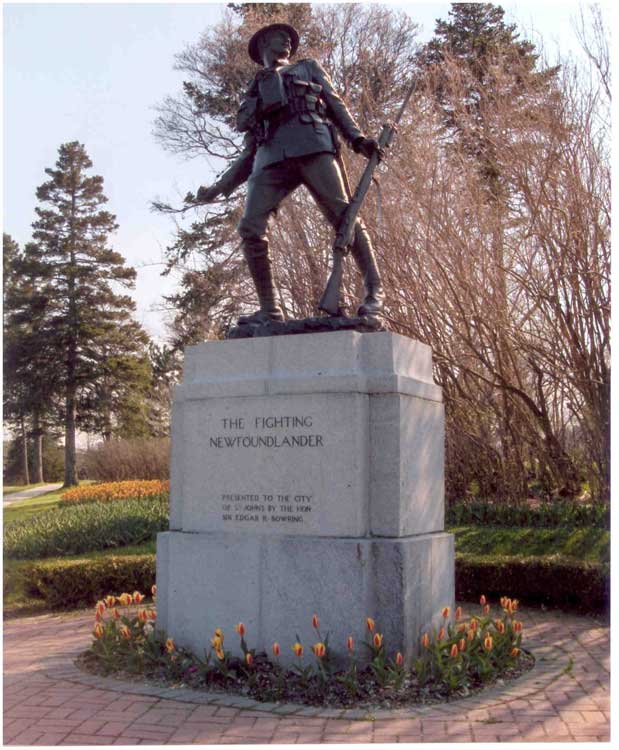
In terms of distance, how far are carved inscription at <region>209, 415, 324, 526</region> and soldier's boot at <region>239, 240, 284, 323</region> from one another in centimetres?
91

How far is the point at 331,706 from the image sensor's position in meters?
4.89

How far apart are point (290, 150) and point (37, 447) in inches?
1277

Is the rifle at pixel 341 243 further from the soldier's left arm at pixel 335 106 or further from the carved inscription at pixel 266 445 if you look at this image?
the carved inscription at pixel 266 445

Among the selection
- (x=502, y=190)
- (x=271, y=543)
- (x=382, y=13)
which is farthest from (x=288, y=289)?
(x=271, y=543)

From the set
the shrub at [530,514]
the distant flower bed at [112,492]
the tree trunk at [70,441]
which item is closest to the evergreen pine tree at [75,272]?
the tree trunk at [70,441]

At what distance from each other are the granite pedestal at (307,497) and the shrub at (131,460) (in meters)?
20.1

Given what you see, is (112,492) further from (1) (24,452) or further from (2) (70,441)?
(1) (24,452)

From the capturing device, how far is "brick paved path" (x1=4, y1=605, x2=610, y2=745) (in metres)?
4.42

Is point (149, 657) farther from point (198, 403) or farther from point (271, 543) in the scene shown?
point (198, 403)

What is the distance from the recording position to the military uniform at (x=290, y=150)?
20.4 feet

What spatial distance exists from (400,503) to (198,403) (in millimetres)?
1657

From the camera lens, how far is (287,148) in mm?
6203

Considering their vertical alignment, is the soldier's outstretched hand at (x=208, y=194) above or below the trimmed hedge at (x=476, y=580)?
above

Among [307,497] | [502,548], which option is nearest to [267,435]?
[307,497]
